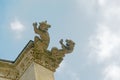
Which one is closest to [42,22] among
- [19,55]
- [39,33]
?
[39,33]

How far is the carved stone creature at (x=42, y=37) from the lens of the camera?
19.1m

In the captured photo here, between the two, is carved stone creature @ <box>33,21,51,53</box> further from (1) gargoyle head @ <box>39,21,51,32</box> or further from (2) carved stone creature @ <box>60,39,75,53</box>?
(2) carved stone creature @ <box>60,39,75,53</box>

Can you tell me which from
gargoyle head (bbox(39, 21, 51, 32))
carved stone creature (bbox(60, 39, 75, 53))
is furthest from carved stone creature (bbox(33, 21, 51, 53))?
carved stone creature (bbox(60, 39, 75, 53))

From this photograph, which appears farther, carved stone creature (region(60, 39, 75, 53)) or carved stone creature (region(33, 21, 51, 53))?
carved stone creature (region(60, 39, 75, 53))

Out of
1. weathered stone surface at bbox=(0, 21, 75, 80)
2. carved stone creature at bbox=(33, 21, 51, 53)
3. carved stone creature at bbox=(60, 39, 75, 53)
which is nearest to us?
weathered stone surface at bbox=(0, 21, 75, 80)

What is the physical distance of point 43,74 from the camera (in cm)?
1858

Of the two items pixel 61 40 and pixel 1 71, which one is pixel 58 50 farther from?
pixel 1 71

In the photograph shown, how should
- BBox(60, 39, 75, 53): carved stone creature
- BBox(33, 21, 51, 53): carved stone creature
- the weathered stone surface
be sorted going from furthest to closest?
BBox(60, 39, 75, 53): carved stone creature
BBox(33, 21, 51, 53): carved stone creature
the weathered stone surface

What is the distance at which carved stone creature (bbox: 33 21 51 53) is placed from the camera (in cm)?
1911

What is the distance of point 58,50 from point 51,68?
2.76ft

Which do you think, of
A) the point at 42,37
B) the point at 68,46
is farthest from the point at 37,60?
the point at 68,46

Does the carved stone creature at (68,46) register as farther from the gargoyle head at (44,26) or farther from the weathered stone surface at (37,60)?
the gargoyle head at (44,26)

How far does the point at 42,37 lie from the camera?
63.8ft

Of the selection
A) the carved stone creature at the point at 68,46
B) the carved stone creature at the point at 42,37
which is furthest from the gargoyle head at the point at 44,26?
the carved stone creature at the point at 68,46
